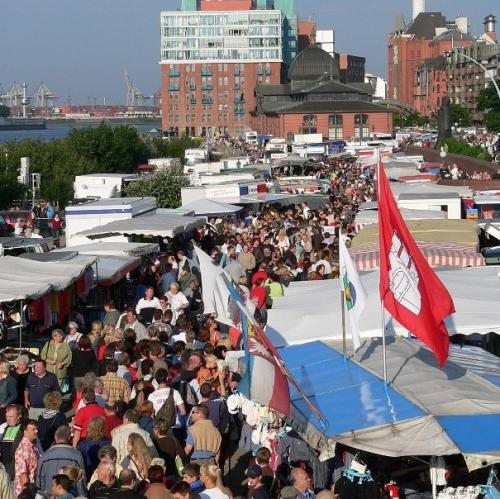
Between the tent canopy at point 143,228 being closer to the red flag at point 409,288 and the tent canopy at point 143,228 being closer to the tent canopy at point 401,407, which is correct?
the tent canopy at point 401,407

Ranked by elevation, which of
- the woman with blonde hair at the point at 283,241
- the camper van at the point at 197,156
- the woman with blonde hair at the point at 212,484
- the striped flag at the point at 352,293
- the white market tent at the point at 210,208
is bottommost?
the camper van at the point at 197,156

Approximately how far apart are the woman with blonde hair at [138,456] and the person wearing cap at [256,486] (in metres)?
0.71

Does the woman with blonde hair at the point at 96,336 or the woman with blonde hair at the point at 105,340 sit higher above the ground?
the woman with blonde hair at the point at 105,340

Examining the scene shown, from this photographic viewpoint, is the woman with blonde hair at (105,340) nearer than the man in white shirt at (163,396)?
No

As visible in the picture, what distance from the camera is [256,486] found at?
8820 millimetres

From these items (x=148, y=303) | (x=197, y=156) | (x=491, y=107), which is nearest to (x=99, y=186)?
(x=197, y=156)

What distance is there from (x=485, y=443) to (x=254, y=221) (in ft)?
84.6

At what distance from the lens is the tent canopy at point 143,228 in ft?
80.6

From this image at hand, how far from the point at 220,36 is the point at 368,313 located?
551ft

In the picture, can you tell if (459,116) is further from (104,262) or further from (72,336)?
(72,336)

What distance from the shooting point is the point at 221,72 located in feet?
583

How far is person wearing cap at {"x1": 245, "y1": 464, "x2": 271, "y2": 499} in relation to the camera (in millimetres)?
8750

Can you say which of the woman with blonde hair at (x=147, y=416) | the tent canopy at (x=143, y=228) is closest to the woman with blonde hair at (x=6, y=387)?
the woman with blonde hair at (x=147, y=416)

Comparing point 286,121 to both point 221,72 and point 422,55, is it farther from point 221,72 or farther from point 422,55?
point 422,55
